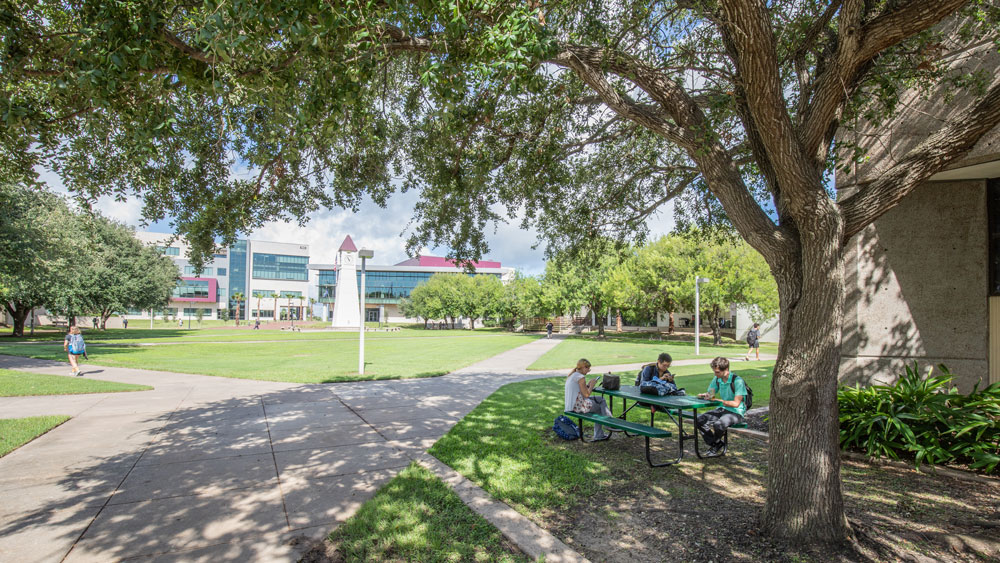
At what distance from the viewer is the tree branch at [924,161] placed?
3445 millimetres

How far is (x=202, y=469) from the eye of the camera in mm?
5391

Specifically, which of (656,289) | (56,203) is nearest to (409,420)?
(56,203)

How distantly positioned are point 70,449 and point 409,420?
14.8 feet

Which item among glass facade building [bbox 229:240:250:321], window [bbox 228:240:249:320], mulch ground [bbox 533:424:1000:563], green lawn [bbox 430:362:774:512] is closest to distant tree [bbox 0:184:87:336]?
green lawn [bbox 430:362:774:512]

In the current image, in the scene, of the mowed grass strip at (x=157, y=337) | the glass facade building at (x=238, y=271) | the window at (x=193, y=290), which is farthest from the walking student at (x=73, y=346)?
the glass facade building at (x=238, y=271)

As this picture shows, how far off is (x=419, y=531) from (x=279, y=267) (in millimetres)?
117010

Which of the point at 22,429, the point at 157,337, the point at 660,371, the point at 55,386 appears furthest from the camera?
the point at 157,337

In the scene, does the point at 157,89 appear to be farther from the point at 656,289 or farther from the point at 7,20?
the point at 656,289

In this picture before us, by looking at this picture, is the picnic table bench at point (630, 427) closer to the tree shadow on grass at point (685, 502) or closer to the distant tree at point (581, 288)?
the tree shadow on grass at point (685, 502)

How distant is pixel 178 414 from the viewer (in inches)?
329

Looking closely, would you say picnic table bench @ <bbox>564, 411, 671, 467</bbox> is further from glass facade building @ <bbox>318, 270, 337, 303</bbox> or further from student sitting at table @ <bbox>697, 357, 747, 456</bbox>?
glass facade building @ <bbox>318, 270, 337, 303</bbox>

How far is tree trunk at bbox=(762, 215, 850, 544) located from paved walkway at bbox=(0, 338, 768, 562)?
373 cm

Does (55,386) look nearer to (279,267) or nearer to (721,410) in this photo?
(721,410)

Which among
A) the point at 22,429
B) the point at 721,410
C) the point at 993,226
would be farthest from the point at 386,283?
the point at 993,226
